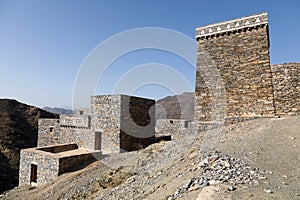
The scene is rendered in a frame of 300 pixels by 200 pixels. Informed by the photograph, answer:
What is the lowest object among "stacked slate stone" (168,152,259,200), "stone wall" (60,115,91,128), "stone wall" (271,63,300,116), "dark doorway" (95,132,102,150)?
"dark doorway" (95,132,102,150)

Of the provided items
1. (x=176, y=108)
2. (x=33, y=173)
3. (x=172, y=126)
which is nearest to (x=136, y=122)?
(x=172, y=126)

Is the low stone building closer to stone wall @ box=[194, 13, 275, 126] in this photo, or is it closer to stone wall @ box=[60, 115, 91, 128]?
stone wall @ box=[60, 115, 91, 128]

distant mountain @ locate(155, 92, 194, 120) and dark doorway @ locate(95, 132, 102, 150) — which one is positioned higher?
distant mountain @ locate(155, 92, 194, 120)

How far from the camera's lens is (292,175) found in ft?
12.5

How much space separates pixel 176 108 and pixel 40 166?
4420 centimetres

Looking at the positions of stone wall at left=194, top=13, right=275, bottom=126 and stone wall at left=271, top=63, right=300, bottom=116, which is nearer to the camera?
stone wall at left=194, top=13, right=275, bottom=126

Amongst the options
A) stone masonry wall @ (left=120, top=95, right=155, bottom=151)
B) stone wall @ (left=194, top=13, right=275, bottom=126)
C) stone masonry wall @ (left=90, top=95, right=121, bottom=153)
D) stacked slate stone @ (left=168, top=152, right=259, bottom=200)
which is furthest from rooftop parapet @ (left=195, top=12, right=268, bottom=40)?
stacked slate stone @ (left=168, top=152, right=259, bottom=200)

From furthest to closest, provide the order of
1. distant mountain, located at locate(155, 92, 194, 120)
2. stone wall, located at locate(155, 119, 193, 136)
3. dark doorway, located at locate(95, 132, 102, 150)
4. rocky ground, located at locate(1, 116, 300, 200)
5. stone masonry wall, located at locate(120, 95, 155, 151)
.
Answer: distant mountain, located at locate(155, 92, 194, 120) → stone wall, located at locate(155, 119, 193, 136) → dark doorway, located at locate(95, 132, 102, 150) → stone masonry wall, located at locate(120, 95, 155, 151) → rocky ground, located at locate(1, 116, 300, 200)

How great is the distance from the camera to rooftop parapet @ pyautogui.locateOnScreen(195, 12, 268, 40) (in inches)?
345

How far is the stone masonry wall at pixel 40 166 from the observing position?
33.7 feet

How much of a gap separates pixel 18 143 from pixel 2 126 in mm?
4740

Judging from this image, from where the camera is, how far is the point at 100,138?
12852mm

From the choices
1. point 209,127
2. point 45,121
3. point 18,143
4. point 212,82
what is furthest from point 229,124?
point 18,143

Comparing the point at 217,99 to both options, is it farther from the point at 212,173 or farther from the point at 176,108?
the point at 176,108
